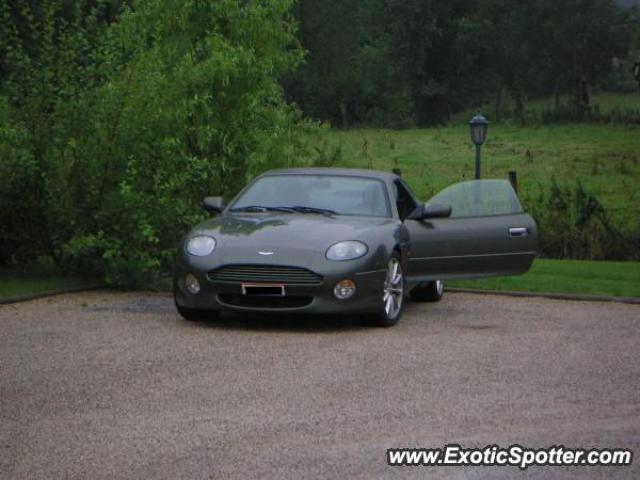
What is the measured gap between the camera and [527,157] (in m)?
46.2

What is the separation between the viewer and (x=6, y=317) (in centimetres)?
1305

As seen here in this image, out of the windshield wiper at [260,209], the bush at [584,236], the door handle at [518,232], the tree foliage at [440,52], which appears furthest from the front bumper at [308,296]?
the tree foliage at [440,52]

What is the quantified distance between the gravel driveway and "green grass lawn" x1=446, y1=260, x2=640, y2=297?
3.48m

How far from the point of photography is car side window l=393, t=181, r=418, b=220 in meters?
14.2

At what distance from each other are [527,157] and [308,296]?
3479 centimetres

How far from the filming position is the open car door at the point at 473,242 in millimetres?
13852

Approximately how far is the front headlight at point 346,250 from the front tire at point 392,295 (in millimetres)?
422

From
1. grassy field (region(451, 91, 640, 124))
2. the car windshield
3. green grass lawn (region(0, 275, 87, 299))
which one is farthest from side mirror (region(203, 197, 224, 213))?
grassy field (region(451, 91, 640, 124))

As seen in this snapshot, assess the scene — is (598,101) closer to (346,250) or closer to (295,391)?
(346,250)

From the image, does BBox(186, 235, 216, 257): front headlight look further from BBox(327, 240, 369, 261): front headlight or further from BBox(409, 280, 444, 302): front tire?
BBox(409, 280, 444, 302): front tire

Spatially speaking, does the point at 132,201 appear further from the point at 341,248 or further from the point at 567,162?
the point at 567,162

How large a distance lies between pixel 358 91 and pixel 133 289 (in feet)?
261

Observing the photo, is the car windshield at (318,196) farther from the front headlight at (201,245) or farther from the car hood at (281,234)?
the front headlight at (201,245)

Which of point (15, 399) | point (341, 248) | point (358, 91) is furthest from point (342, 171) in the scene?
point (358, 91)
